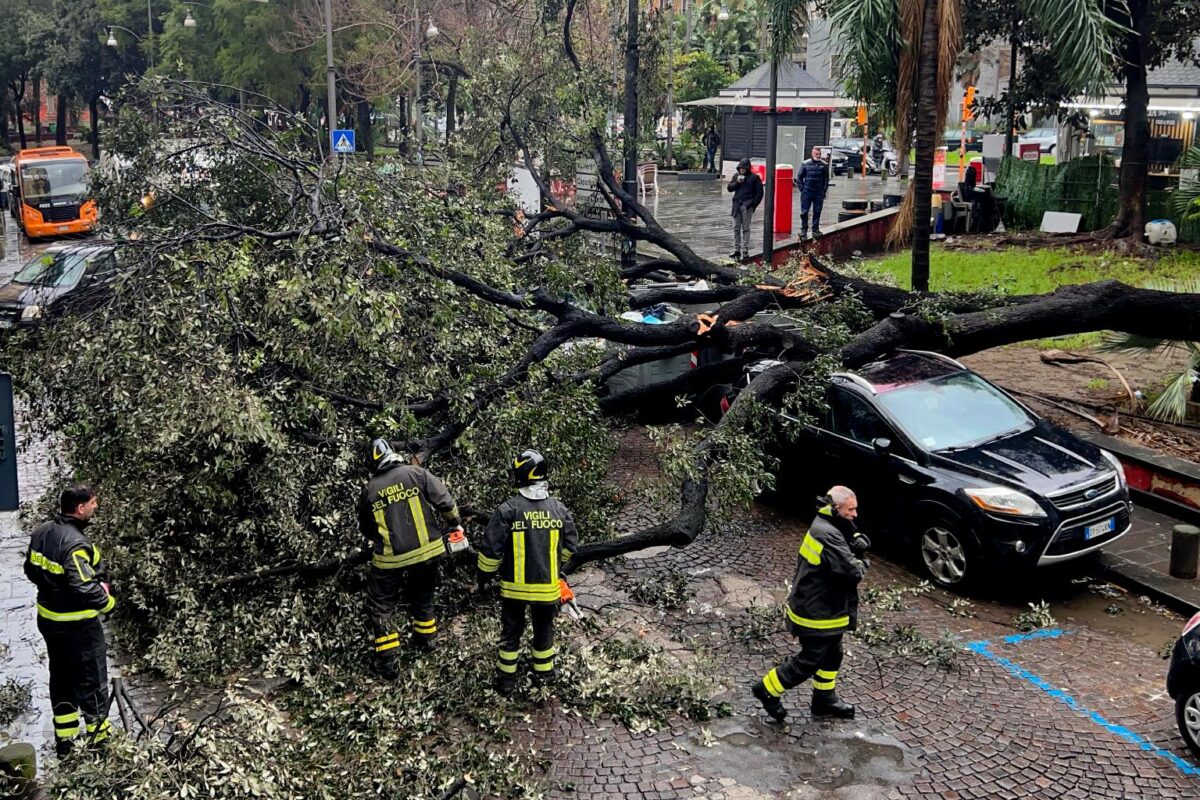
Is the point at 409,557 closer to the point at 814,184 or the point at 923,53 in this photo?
the point at 923,53

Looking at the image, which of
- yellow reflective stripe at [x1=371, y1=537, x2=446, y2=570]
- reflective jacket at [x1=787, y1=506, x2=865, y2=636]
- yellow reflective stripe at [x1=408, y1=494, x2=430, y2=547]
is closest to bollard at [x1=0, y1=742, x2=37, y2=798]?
yellow reflective stripe at [x1=371, y1=537, x2=446, y2=570]

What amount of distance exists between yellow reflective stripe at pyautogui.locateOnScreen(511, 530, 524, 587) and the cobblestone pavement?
2.87 feet

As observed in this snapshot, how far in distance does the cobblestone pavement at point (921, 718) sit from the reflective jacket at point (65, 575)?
8.79 ft

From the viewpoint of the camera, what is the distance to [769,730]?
6.97 meters

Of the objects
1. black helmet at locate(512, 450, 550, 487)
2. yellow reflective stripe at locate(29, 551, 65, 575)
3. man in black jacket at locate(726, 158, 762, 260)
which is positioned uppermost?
man in black jacket at locate(726, 158, 762, 260)

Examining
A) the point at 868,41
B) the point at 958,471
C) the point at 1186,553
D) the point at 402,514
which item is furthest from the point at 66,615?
the point at 868,41

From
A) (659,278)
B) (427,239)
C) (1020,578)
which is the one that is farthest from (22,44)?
(1020,578)

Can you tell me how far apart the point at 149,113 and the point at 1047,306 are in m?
8.48

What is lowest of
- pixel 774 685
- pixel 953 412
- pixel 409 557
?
pixel 774 685

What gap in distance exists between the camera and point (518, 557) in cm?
716

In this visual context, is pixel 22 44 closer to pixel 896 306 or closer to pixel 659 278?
pixel 659 278

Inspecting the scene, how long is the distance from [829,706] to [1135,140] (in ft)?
52.4

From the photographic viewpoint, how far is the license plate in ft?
29.1

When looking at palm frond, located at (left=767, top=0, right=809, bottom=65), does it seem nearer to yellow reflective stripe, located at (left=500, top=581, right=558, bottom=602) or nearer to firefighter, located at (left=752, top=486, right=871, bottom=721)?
firefighter, located at (left=752, top=486, right=871, bottom=721)
